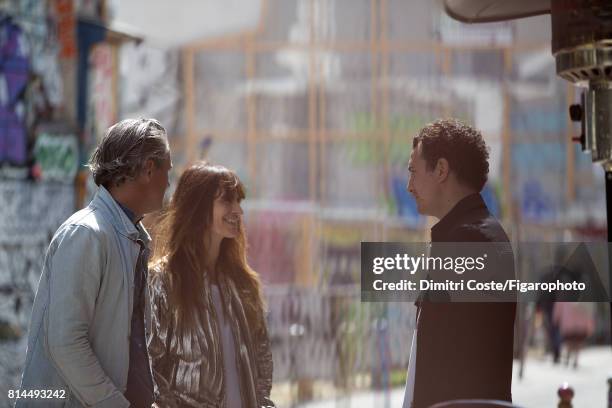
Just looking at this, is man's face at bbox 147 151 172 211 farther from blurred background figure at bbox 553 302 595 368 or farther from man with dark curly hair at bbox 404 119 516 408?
blurred background figure at bbox 553 302 595 368

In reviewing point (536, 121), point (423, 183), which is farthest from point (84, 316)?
point (536, 121)

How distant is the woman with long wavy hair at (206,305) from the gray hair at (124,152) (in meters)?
0.44

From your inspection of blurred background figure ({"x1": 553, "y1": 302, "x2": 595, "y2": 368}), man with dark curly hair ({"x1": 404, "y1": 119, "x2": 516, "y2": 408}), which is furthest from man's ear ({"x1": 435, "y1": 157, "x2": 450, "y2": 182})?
blurred background figure ({"x1": 553, "y1": 302, "x2": 595, "y2": 368})

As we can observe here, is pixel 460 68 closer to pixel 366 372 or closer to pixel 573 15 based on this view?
pixel 366 372

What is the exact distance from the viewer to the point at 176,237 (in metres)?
2.29

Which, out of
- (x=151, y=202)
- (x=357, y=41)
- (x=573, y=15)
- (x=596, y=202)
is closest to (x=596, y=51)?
(x=573, y=15)

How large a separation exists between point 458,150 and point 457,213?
137 mm

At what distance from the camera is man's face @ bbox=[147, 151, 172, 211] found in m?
1.86

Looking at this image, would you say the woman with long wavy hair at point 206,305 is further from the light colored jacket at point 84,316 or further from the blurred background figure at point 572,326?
the blurred background figure at point 572,326

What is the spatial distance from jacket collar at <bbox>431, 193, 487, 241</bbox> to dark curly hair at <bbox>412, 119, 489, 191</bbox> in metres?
0.04

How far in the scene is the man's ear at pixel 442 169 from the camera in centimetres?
198

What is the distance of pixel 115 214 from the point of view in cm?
181

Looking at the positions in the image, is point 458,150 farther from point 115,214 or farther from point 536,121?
point 536,121

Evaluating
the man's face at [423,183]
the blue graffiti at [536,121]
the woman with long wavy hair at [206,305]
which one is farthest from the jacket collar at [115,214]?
the blue graffiti at [536,121]
